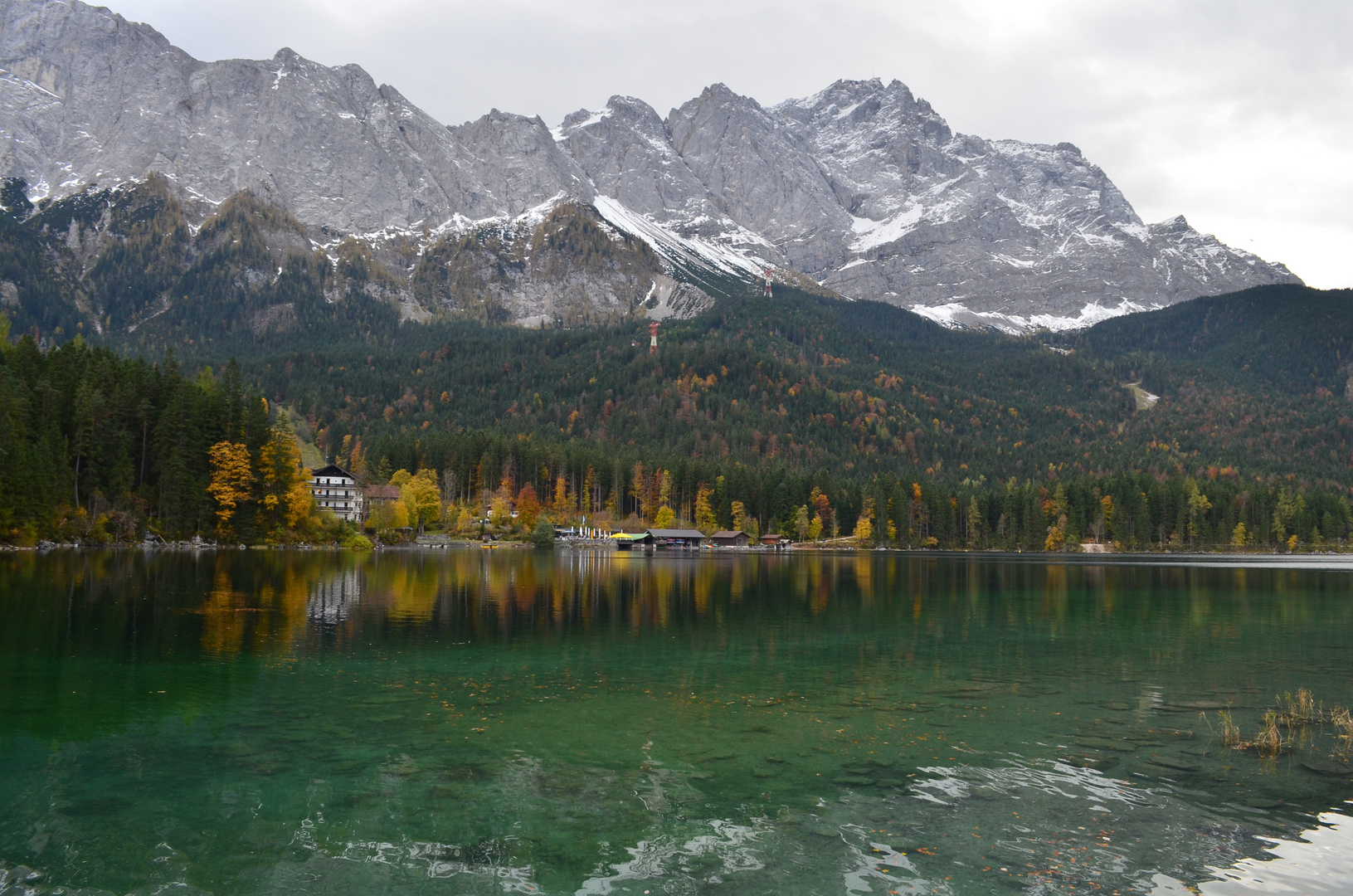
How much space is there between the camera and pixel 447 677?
96.4ft

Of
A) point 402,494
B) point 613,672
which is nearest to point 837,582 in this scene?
point 613,672

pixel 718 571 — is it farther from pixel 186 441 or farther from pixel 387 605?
pixel 186 441

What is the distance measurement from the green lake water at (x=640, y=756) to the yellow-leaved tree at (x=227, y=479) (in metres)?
51.9

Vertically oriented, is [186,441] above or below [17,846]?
above

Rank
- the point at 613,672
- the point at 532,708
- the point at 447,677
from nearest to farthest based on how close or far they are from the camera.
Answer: the point at 532,708, the point at 447,677, the point at 613,672

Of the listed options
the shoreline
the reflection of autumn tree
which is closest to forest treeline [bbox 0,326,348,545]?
the shoreline

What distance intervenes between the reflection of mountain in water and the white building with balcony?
254ft

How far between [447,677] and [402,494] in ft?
393

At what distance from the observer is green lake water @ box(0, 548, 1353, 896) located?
1412 cm

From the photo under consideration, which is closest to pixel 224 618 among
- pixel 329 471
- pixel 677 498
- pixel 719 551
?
pixel 329 471

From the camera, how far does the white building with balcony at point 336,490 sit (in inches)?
5551

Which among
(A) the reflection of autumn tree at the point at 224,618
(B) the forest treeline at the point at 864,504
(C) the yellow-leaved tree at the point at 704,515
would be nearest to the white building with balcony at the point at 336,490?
(B) the forest treeline at the point at 864,504

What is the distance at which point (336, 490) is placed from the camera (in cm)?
14325

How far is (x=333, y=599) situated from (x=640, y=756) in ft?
119
